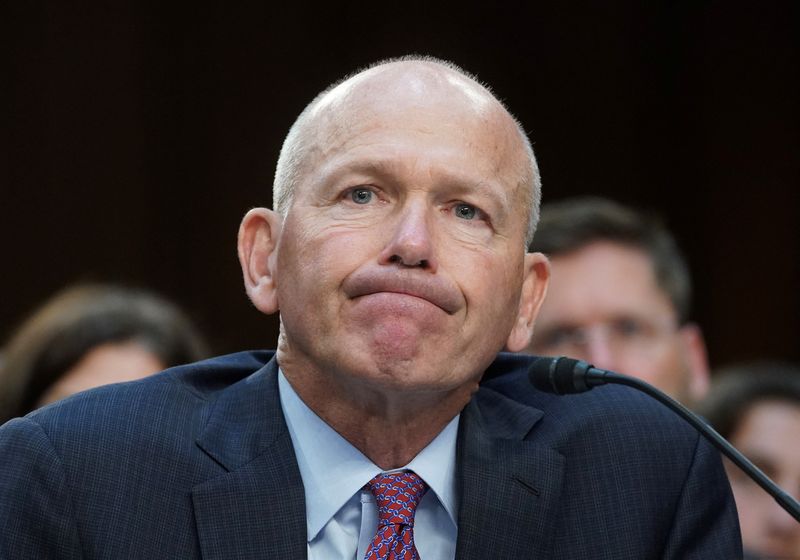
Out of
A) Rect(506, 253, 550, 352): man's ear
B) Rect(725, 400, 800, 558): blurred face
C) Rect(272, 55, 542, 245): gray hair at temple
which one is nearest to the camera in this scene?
Rect(272, 55, 542, 245): gray hair at temple

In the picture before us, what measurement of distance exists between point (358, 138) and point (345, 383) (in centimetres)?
36

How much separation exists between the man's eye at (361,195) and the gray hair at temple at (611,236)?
1.76 meters

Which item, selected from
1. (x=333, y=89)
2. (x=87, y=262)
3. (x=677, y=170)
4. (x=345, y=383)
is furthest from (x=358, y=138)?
(x=677, y=170)

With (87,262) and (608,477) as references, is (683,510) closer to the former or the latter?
(608,477)

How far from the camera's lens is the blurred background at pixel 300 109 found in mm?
4711

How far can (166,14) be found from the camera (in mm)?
4879

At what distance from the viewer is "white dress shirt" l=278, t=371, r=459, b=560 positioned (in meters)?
A: 1.85

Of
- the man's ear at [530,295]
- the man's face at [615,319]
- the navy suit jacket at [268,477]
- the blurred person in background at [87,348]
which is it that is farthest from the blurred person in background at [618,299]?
the navy suit jacket at [268,477]

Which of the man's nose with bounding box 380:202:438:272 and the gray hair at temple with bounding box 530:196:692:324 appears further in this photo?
the gray hair at temple with bounding box 530:196:692:324

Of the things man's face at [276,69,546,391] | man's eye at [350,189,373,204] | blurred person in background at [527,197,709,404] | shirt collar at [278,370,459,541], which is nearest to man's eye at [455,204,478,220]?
man's face at [276,69,546,391]

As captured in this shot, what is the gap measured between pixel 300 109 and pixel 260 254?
119 inches

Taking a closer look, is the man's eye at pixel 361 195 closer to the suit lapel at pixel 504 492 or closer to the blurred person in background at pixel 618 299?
the suit lapel at pixel 504 492

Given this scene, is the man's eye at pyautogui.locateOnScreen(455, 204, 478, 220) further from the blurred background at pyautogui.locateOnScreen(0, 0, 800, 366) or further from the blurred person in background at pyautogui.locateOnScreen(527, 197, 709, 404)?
the blurred background at pyautogui.locateOnScreen(0, 0, 800, 366)

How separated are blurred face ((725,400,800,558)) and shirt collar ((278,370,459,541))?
1.55m
